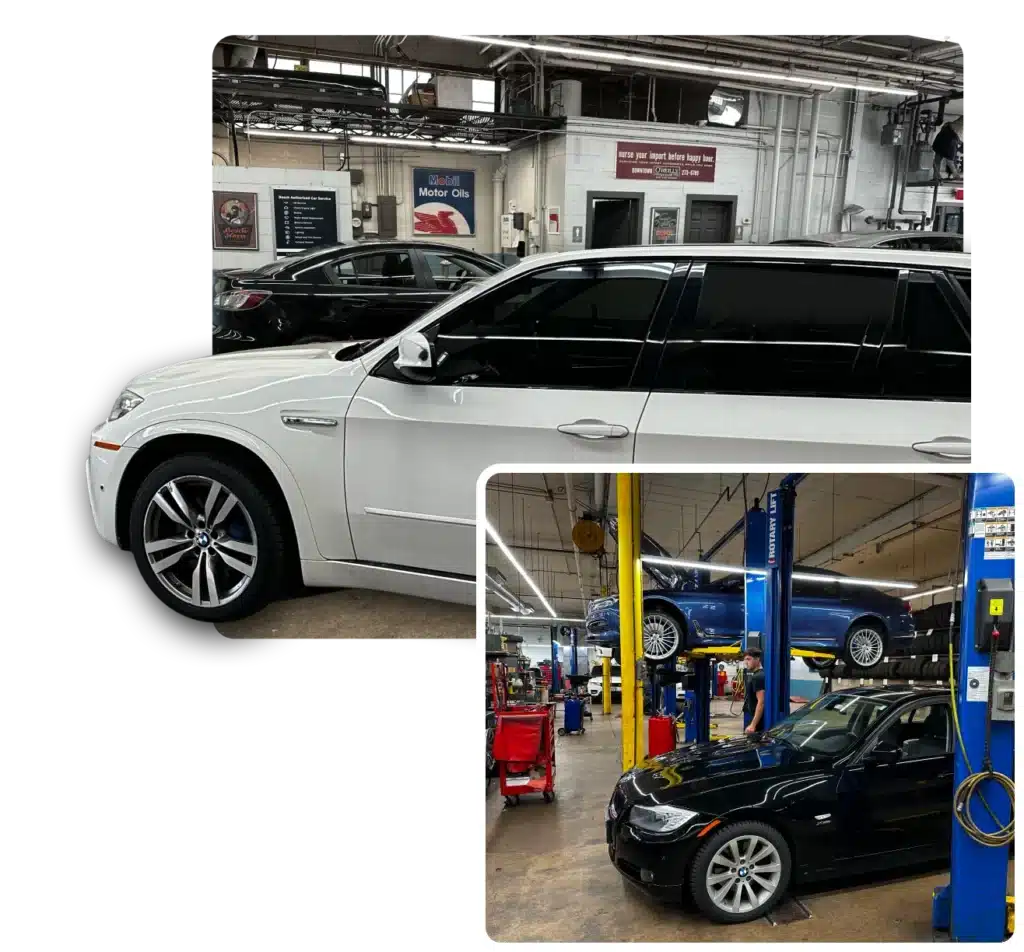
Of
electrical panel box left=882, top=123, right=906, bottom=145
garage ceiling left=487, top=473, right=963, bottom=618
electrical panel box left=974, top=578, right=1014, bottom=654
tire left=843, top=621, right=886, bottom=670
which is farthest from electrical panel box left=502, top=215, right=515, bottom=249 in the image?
electrical panel box left=974, top=578, right=1014, bottom=654

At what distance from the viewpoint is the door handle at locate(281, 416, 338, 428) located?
9.90 ft

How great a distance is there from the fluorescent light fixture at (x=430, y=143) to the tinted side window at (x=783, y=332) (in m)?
0.78

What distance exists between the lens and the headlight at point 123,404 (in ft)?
10.3

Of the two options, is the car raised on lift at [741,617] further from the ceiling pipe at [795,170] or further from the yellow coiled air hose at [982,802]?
the ceiling pipe at [795,170]

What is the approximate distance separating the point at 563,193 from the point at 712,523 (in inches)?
48.7

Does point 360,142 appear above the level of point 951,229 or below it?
above

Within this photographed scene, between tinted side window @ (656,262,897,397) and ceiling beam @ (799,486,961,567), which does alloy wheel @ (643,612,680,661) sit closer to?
ceiling beam @ (799,486,961,567)

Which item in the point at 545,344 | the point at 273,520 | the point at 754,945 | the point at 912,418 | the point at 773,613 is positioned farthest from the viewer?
the point at 273,520

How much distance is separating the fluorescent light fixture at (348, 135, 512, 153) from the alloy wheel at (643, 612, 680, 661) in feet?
5.12

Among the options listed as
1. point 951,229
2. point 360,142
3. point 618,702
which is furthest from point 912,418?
point 360,142

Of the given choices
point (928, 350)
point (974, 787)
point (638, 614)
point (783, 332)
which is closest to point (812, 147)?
point (783, 332)

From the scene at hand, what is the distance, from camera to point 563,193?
2.98 meters

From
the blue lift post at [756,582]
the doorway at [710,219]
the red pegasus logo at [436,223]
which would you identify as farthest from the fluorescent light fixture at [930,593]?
the red pegasus logo at [436,223]

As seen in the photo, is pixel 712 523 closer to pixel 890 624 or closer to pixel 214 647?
pixel 890 624
